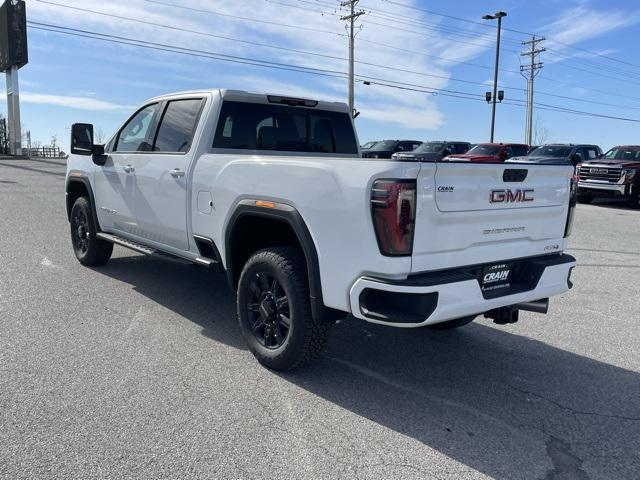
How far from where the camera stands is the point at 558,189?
3.94 metres

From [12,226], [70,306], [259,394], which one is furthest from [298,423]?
[12,226]

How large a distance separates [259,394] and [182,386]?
1.72ft

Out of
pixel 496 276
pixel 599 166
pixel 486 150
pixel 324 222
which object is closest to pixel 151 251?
pixel 324 222

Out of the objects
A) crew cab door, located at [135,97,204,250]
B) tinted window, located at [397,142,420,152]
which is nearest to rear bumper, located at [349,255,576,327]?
crew cab door, located at [135,97,204,250]

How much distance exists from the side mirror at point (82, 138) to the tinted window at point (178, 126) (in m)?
1.35

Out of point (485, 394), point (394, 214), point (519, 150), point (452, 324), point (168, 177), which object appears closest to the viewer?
point (394, 214)

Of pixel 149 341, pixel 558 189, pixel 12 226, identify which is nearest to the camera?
pixel 558 189

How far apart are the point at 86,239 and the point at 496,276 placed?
207 inches

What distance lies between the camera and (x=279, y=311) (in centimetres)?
386

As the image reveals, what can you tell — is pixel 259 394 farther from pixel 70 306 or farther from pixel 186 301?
pixel 70 306

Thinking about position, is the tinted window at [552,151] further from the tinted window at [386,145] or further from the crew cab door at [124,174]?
the crew cab door at [124,174]

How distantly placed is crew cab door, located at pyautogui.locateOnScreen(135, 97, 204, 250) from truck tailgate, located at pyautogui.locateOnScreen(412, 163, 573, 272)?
2.33 m

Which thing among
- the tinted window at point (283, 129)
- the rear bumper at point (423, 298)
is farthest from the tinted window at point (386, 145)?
the rear bumper at point (423, 298)

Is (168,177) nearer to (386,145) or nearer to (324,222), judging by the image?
(324,222)
